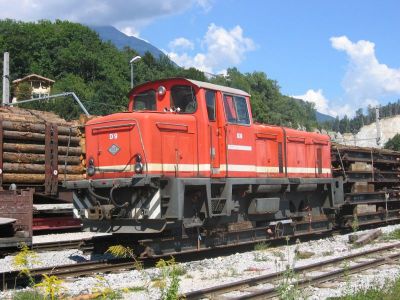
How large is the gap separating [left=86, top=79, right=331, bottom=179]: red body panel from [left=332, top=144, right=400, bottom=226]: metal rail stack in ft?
16.7

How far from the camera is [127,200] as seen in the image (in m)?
10.6

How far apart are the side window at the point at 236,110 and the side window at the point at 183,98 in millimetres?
877

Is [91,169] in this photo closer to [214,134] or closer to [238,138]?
[214,134]

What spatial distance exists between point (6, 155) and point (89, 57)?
64866mm

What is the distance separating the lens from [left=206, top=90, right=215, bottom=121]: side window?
11.5m

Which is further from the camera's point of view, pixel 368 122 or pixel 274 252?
pixel 368 122

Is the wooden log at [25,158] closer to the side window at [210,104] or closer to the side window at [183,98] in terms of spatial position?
the side window at [183,98]

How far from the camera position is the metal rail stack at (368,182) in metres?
17.2

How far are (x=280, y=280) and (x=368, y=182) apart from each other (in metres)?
11.3

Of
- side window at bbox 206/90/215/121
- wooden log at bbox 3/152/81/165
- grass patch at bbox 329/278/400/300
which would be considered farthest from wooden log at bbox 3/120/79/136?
grass patch at bbox 329/278/400/300

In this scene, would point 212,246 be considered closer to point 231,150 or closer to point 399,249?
point 231,150

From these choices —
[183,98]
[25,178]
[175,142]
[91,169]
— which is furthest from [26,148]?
[175,142]

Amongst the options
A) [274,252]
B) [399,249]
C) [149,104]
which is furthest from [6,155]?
[399,249]

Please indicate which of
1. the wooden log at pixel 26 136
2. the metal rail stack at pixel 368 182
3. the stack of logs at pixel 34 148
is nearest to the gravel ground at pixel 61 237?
the stack of logs at pixel 34 148
